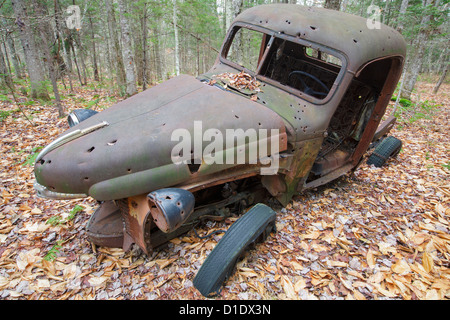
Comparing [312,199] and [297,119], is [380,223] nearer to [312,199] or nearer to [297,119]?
[312,199]

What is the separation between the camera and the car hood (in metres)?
2.04

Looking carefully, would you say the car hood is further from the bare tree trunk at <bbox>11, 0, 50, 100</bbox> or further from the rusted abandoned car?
the bare tree trunk at <bbox>11, 0, 50, 100</bbox>

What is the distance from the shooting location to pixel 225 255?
2213mm

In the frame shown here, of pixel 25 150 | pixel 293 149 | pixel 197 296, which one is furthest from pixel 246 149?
pixel 25 150

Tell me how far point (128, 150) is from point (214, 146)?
0.75m

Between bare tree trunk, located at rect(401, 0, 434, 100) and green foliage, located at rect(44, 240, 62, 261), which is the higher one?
bare tree trunk, located at rect(401, 0, 434, 100)

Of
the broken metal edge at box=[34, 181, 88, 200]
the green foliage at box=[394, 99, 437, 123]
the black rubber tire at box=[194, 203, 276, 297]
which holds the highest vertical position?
the broken metal edge at box=[34, 181, 88, 200]

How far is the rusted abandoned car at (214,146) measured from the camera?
6.77 ft

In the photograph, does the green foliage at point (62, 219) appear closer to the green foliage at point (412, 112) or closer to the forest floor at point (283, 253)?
the forest floor at point (283, 253)

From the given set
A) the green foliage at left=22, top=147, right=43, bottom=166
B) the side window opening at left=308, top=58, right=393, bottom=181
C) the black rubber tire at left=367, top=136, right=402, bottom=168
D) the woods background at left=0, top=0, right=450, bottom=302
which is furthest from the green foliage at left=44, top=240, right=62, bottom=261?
the black rubber tire at left=367, top=136, right=402, bottom=168

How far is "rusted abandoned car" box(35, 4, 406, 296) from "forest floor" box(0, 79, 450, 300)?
28cm

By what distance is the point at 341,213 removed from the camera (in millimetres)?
3559

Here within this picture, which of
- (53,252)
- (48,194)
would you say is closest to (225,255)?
(48,194)

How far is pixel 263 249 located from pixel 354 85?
11.5 feet
